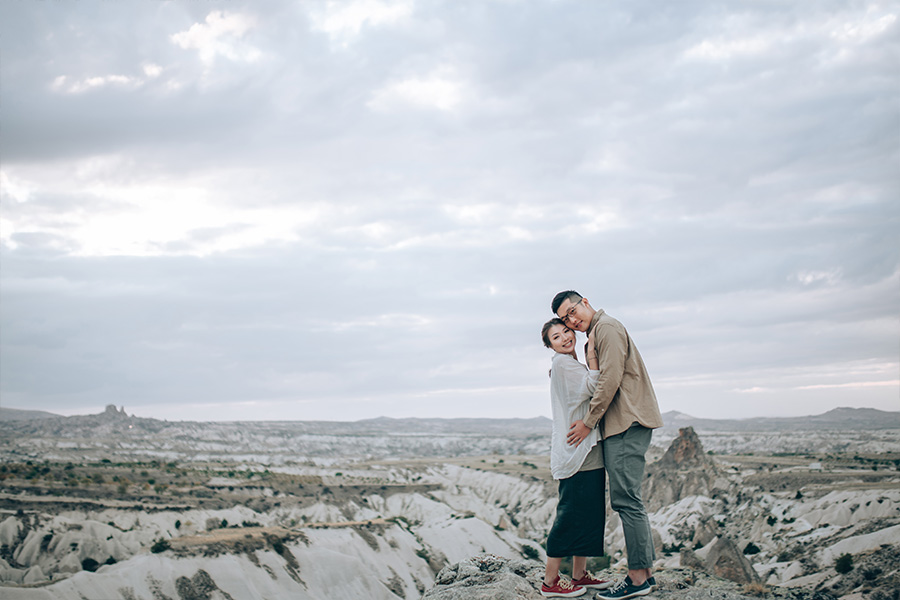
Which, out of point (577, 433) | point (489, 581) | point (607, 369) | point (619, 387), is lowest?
point (489, 581)

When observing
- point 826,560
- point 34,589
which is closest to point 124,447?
point 34,589

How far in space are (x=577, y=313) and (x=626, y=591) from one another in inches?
121

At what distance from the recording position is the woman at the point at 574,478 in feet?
24.0

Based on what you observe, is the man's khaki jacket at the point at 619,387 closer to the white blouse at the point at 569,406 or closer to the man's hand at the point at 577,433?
the man's hand at the point at 577,433

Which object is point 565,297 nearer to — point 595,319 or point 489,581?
point 595,319

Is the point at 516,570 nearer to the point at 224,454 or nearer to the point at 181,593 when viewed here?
the point at 181,593

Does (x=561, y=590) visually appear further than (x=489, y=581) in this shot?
No

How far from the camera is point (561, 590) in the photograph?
751cm

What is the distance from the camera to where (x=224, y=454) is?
141125mm

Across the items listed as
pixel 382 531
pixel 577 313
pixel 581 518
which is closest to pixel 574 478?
pixel 581 518

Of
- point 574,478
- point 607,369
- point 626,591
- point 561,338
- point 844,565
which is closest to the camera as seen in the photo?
point 607,369

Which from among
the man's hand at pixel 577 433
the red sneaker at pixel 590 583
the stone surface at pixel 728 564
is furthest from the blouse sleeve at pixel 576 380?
the stone surface at pixel 728 564

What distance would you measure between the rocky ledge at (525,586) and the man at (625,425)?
29.3 inches

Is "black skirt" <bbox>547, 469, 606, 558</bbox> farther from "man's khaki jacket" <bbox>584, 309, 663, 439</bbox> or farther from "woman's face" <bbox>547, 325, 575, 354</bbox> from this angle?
"woman's face" <bbox>547, 325, 575, 354</bbox>
